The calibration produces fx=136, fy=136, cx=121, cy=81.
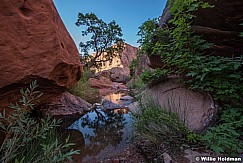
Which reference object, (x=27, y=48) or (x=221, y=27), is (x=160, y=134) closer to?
(x=221, y=27)

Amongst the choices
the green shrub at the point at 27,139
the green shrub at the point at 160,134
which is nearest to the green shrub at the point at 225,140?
the green shrub at the point at 160,134

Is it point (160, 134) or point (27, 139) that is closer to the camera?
point (27, 139)

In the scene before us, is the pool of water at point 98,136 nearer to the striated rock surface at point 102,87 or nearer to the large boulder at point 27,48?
the large boulder at point 27,48

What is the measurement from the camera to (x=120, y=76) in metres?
20.9

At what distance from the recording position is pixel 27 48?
5.97 feet

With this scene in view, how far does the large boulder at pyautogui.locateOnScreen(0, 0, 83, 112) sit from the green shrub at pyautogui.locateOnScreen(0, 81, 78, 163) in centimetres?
48

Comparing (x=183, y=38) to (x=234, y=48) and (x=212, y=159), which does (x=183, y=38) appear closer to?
(x=234, y=48)

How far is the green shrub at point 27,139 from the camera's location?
838 millimetres

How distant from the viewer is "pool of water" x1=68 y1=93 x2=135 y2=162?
205 cm

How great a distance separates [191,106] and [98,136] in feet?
5.80

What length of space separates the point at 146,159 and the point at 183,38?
171 cm

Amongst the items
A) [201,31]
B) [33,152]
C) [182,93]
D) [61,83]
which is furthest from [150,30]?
[33,152]

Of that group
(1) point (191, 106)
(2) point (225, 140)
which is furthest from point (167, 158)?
(1) point (191, 106)

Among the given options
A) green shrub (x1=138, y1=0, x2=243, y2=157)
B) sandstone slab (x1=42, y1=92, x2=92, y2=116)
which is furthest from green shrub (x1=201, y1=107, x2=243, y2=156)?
sandstone slab (x1=42, y1=92, x2=92, y2=116)
